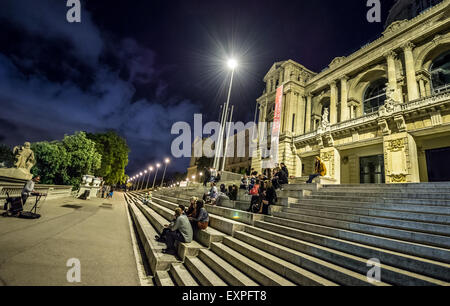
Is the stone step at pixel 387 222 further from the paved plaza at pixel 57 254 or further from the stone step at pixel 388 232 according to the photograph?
the paved plaza at pixel 57 254

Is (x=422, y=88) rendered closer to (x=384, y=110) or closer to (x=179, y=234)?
(x=384, y=110)

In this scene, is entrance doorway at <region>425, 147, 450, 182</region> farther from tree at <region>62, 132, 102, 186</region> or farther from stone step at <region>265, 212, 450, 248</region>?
tree at <region>62, 132, 102, 186</region>

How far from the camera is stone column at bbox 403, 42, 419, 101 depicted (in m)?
14.4

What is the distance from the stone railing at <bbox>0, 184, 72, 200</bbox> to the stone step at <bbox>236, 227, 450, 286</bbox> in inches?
400

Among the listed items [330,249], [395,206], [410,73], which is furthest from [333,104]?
[330,249]

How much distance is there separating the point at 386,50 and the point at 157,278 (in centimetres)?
2404

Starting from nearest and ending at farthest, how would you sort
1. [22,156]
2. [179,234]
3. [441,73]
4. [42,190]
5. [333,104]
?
[179,234] < [22,156] < [42,190] < [441,73] < [333,104]

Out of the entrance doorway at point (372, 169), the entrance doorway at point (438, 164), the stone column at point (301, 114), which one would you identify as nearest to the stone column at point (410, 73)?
the entrance doorway at point (438, 164)

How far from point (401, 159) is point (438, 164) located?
3.28 meters

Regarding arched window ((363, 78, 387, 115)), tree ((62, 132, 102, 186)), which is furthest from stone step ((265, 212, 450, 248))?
tree ((62, 132, 102, 186))

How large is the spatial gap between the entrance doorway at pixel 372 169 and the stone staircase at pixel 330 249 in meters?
11.4

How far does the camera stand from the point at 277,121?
21766 mm

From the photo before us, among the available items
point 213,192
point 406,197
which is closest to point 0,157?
point 213,192

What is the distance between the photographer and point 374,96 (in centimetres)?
1889
